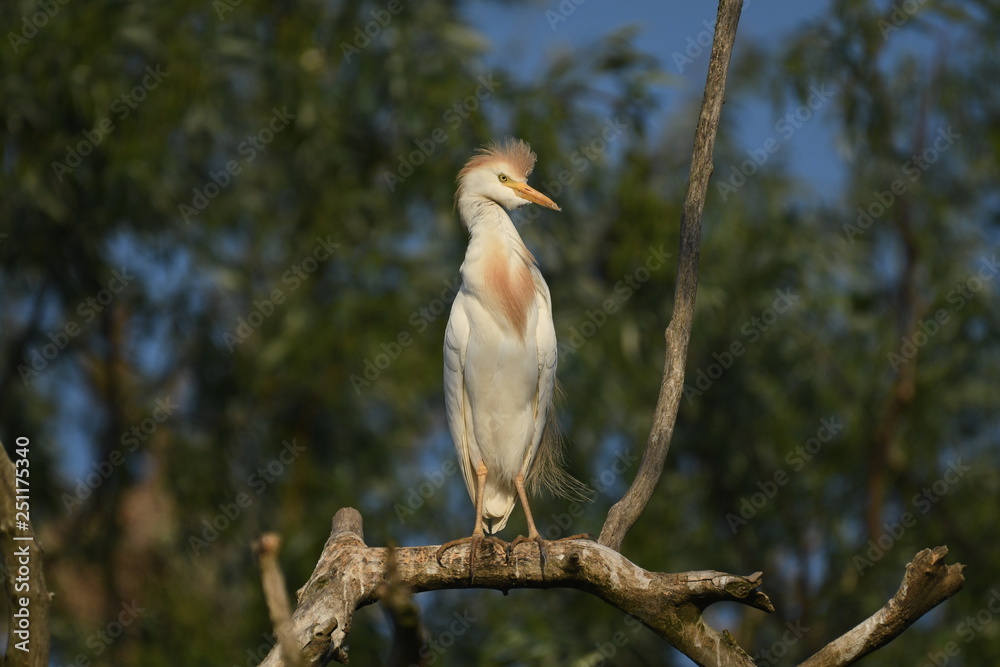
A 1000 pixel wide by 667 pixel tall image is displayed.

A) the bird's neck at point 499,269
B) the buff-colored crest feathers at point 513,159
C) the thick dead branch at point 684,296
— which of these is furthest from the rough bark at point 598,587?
the buff-colored crest feathers at point 513,159

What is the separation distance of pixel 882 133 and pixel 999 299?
108 cm

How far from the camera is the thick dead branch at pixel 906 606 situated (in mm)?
1882

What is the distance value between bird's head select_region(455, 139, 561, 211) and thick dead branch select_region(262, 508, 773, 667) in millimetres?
1220

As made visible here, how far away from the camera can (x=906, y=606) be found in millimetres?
1922

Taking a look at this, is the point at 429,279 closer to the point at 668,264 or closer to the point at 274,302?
the point at 274,302

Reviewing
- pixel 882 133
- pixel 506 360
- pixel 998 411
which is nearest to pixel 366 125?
pixel 882 133

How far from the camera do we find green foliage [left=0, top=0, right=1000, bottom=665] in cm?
530

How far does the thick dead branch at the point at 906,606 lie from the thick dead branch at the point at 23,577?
1275mm

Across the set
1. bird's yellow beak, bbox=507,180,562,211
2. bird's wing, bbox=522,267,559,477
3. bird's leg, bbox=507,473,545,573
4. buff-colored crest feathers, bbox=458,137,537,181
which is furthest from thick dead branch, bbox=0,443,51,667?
buff-colored crest feathers, bbox=458,137,537,181

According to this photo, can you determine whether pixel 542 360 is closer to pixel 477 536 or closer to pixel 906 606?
pixel 477 536

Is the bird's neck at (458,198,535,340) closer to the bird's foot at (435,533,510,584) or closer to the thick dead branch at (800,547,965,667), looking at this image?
the bird's foot at (435,533,510,584)

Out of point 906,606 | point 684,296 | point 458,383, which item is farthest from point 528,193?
point 906,606

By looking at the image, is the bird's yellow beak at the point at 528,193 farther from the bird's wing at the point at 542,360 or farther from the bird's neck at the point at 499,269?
the bird's wing at the point at 542,360

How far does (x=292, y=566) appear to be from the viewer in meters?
5.18
